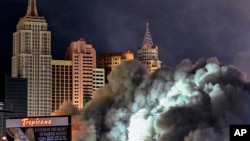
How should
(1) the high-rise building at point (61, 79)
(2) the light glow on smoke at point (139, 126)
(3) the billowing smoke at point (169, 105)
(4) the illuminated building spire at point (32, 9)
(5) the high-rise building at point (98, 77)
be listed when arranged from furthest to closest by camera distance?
(1) the high-rise building at point (61, 79)
(4) the illuminated building spire at point (32, 9)
(5) the high-rise building at point (98, 77)
(2) the light glow on smoke at point (139, 126)
(3) the billowing smoke at point (169, 105)

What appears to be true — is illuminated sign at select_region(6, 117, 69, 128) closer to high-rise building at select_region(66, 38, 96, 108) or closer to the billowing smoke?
the billowing smoke

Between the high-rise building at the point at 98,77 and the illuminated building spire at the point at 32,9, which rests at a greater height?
the illuminated building spire at the point at 32,9

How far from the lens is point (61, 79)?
260 ft

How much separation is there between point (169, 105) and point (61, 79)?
39655 mm

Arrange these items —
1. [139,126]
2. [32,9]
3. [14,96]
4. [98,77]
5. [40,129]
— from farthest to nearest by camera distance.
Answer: [32,9]
[98,77]
[14,96]
[139,126]
[40,129]

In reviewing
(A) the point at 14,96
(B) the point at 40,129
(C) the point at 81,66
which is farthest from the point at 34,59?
(B) the point at 40,129

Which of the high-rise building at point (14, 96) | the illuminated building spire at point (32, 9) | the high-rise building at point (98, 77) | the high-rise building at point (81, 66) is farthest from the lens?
the illuminated building spire at point (32, 9)

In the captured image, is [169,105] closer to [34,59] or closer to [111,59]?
[111,59]

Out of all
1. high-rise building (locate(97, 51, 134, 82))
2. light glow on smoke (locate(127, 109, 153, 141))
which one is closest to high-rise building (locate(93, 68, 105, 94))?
high-rise building (locate(97, 51, 134, 82))

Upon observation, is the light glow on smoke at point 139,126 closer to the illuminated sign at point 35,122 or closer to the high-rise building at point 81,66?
the illuminated sign at point 35,122

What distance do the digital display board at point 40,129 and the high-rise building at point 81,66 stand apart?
131 ft

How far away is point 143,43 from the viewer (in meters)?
75.8

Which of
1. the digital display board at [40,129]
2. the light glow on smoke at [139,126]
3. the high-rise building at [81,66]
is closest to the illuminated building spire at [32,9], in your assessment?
the high-rise building at [81,66]

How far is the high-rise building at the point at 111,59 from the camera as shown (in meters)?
73.7
